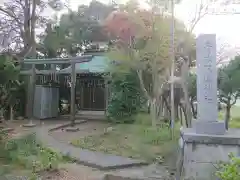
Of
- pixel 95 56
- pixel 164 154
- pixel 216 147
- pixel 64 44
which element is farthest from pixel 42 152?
pixel 64 44

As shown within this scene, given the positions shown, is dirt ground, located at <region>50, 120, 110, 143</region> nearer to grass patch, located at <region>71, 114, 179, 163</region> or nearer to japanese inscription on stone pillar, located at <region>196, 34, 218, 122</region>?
grass patch, located at <region>71, 114, 179, 163</region>

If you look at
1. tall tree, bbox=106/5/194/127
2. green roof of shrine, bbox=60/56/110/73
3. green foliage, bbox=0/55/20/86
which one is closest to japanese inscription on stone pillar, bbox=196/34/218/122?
tall tree, bbox=106/5/194/127

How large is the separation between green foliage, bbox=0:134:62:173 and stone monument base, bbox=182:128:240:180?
254cm

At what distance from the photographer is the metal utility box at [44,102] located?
13.2 metres

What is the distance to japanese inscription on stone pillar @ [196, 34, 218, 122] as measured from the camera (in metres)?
5.43

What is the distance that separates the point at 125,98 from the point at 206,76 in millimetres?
6539

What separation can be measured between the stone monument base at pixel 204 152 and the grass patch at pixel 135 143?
58.5 inches

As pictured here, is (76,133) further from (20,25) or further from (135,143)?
(20,25)

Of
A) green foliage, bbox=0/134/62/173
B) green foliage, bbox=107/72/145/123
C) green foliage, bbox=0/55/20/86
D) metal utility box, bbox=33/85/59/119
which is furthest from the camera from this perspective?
metal utility box, bbox=33/85/59/119

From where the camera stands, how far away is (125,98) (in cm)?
1179

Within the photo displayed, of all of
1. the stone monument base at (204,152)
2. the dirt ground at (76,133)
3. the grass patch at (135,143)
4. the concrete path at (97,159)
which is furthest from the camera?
the dirt ground at (76,133)

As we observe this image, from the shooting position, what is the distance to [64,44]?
Result: 1806 centimetres

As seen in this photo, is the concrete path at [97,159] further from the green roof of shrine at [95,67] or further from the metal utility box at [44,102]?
the green roof of shrine at [95,67]

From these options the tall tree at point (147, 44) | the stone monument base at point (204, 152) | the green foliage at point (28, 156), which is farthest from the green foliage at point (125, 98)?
the stone monument base at point (204, 152)
